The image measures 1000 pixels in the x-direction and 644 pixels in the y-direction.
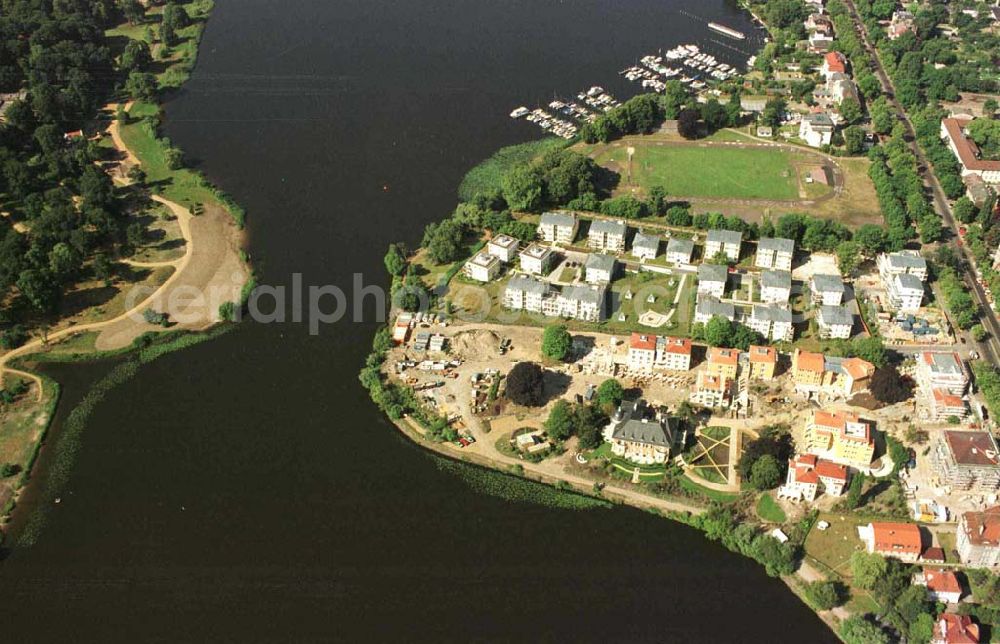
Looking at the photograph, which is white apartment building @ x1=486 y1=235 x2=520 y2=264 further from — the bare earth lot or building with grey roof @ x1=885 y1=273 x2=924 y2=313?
building with grey roof @ x1=885 y1=273 x2=924 y2=313

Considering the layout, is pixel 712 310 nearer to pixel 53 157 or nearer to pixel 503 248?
pixel 503 248

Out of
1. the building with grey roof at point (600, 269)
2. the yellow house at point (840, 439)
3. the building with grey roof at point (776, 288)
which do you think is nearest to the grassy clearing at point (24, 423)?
the building with grey roof at point (600, 269)

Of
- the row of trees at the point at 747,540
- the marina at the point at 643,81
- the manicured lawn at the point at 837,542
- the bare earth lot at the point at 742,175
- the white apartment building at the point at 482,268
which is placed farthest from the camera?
the marina at the point at 643,81

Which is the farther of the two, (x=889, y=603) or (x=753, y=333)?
(x=753, y=333)

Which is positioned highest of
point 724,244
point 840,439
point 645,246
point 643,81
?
point 643,81

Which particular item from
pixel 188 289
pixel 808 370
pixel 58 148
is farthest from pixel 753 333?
pixel 58 148

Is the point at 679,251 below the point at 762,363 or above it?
above

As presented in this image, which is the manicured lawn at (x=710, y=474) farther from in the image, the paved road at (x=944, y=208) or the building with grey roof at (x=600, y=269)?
the paved road at (x=944, y=208)
